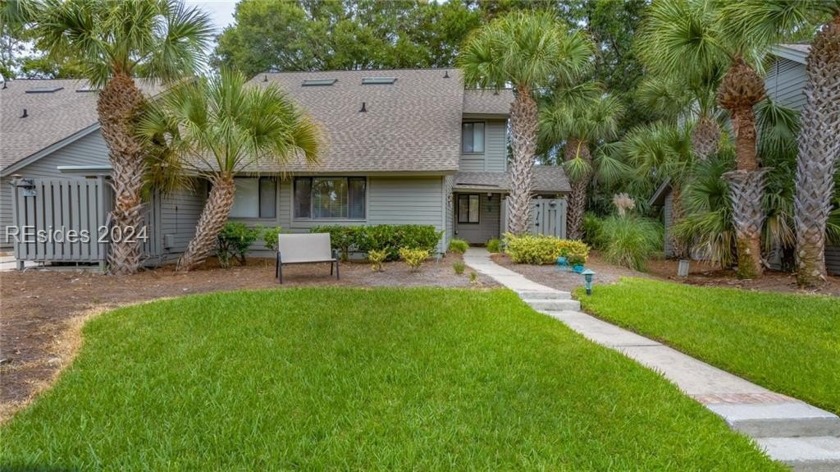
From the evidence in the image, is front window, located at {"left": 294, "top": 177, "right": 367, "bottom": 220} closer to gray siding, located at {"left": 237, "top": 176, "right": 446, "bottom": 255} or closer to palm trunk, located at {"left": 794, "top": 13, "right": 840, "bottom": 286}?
gray siding, located at {"left": 237, "top": 176, "right": 446, "bottom": 255}

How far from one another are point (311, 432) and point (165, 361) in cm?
203

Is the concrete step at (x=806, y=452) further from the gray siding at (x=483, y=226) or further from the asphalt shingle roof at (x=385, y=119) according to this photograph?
the gray siding at (x=483, y=226)

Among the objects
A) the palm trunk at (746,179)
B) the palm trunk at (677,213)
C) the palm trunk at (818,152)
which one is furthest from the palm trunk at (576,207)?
the palm trunk at (818,152)

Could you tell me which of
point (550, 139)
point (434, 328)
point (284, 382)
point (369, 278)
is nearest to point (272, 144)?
point (369, 278)

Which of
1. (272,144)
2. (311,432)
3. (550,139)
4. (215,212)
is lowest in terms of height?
(311,432)

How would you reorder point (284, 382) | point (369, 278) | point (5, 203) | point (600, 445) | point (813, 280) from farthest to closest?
point (5, 203) < point (369, 278) < point (813, 280) < point (284, 382) < point (600, 445)

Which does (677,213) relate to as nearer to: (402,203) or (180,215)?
(402,203)

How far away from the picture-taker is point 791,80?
1209 centimetres

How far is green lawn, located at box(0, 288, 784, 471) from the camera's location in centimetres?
274

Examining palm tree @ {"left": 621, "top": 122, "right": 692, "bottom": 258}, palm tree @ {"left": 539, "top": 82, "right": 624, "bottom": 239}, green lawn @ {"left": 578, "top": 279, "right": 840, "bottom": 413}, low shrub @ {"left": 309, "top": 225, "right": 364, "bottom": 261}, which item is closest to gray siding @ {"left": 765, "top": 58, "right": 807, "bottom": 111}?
palm tree @ {"left": 621, "top": 122, "right": 692, "bottom": 258}

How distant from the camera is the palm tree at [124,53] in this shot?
8188 millimetres

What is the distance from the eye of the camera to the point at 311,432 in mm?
2994

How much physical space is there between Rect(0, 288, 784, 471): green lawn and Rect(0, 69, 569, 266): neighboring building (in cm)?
750

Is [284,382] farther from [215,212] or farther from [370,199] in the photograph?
[370,199]
